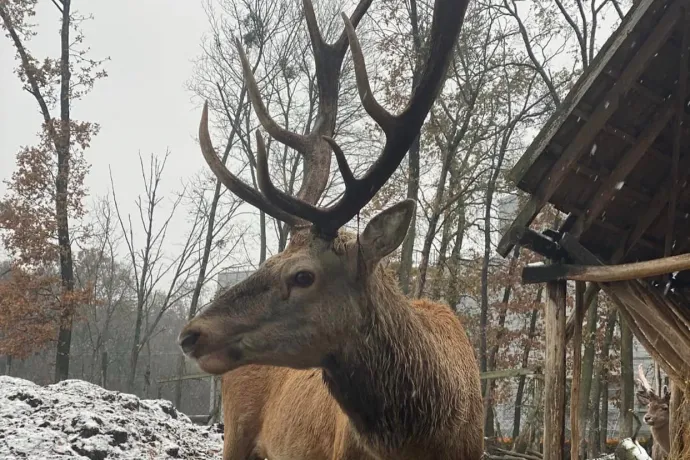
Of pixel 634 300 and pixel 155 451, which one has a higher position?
pixel 634 300

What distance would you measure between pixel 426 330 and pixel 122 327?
4505 centimetres

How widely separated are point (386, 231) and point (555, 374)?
2654 millimetres

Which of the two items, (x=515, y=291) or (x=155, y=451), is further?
(x=515, y=291)

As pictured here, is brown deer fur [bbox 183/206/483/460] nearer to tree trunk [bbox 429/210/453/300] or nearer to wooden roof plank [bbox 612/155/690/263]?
wooden roof plank [bbox 612/155/690/263]

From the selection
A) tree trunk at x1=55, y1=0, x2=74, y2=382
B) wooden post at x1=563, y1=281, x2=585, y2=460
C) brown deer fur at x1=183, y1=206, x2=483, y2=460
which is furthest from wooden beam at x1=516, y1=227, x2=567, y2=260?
tree trunk at x1=55, y1=0, x2=74, y2=382

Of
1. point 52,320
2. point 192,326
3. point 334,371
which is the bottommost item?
point 334,371

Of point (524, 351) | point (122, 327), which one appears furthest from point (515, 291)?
point (122, 327)

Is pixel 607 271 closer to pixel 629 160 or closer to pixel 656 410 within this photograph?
pixel 629 160

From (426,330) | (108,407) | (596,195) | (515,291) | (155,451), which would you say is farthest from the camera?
(515,291)

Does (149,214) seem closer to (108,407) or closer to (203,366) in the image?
(108,407)

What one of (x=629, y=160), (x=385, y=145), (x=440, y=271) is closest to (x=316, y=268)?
(x=385, y=145)

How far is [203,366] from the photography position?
3.68 m

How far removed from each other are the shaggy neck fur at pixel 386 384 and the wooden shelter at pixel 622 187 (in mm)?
1910

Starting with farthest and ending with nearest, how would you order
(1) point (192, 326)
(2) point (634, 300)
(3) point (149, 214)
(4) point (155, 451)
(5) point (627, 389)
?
(3) point (149, 214) < (5) point (627, 389) < (4) point (155, 451) < (2) point (634, 300) < (1) point (192, 326)
